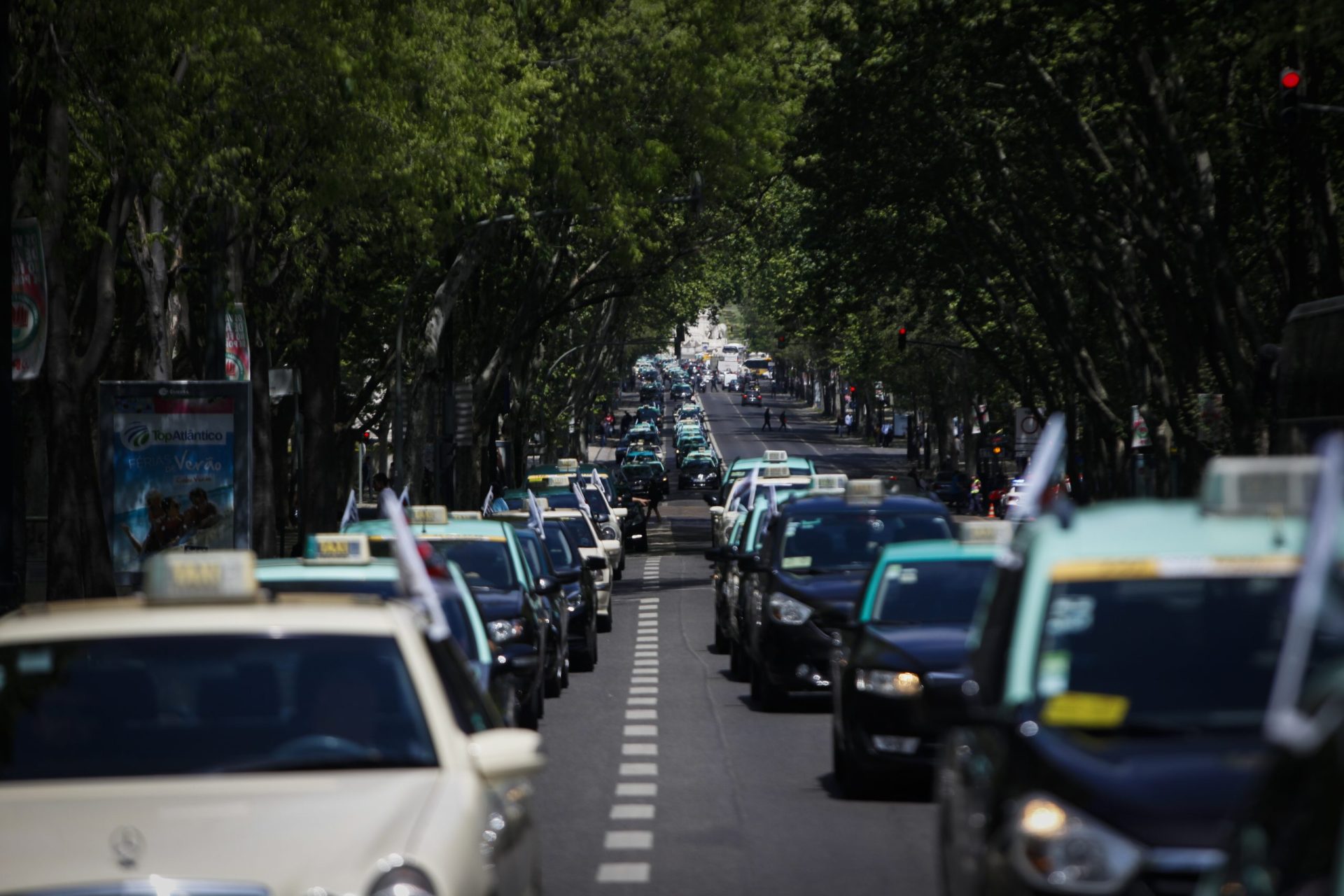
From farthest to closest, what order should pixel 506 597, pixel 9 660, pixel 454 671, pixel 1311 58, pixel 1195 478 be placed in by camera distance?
pixel 1195 478
pixel 1311 58
pixel 506 597
pixel 454 671
pixel 9 660

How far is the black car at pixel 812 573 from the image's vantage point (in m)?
18.3

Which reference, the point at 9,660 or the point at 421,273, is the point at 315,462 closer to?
the point at 421,273

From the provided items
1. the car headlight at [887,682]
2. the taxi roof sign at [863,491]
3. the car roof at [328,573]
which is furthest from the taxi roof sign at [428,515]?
the car roof at [328,573]

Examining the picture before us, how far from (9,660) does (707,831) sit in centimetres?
584

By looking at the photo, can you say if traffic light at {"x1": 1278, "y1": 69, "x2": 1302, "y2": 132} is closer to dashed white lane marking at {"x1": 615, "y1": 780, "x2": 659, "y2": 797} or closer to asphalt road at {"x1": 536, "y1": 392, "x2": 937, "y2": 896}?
asphalt road at {"x1": 536, "y1": 392, "x2": 937, "y2": 896}

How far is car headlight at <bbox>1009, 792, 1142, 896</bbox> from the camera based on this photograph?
6059mm

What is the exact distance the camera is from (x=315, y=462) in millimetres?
39406

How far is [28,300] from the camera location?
1681cm

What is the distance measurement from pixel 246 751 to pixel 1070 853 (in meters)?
2.42

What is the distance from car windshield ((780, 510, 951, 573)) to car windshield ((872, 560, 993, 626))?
168 inches

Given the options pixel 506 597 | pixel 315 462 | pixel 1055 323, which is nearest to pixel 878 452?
pixel 1055 323

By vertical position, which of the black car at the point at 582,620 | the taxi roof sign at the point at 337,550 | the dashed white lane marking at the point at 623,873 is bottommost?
the dashed white lane marking at the point at 623,873

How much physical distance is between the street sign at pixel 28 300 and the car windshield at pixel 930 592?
6267mm

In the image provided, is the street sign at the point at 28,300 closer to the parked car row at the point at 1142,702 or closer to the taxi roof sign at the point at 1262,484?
the parked car row at the point at 1142,702
